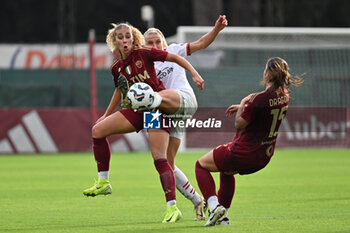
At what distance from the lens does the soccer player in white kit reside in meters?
7.82

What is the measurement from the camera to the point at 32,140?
2191cm

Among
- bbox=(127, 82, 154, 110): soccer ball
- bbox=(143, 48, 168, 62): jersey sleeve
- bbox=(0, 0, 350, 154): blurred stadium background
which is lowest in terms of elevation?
bbox=(0, 0, 350, 154): blurred stadium background

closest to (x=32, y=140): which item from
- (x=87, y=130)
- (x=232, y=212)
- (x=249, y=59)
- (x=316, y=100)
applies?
(x=87, y=130)

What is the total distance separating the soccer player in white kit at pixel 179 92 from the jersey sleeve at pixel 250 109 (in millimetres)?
869

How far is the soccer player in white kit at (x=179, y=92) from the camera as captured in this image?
782 cm

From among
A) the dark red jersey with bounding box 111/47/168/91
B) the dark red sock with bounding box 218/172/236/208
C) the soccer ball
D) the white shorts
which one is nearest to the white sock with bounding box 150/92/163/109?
the soccer ball

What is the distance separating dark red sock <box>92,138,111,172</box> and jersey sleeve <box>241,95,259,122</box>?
1.60 metres

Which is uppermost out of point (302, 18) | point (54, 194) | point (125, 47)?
point (125, 47)

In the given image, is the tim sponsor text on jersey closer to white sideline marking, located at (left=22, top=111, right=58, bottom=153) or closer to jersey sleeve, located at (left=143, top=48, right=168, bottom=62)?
jersey sleeve, located at (left=143, top=48, right=168, bottom=62)

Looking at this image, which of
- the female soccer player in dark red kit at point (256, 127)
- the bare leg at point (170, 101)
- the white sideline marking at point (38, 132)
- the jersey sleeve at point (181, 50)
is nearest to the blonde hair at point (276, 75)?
the female soccer player in dark red kit at point (256, 127)

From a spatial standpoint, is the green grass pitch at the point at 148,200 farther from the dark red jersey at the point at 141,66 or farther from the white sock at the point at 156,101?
the dark red jersey at the point at 141,66

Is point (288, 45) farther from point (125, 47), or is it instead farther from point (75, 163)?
point (125, 47)

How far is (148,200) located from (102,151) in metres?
2.39

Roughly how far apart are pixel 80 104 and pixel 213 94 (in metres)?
4.61
